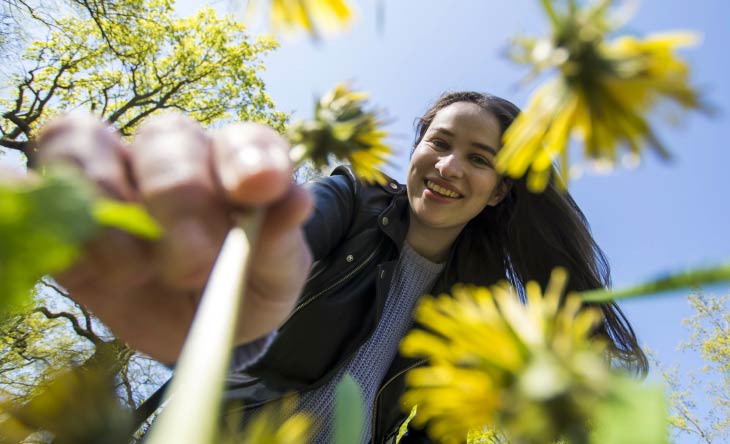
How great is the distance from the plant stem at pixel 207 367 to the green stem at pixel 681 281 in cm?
15

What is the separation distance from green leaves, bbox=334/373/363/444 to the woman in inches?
38.6

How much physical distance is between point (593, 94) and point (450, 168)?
129 cm

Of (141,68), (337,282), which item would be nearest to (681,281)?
(337,282)

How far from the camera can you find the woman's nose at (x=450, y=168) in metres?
1.64

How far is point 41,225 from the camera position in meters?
0.16

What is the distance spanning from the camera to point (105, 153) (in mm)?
457

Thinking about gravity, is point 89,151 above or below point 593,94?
above

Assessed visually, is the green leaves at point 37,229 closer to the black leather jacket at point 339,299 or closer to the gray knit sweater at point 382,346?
the black leather jacket at point 339,299

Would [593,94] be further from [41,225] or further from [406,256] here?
[406,256]

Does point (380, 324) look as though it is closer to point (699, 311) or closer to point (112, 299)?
point (112, 299)

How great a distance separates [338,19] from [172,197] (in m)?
0.23

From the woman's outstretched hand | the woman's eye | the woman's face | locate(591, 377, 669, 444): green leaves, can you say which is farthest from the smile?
locate(591, 377, 669, 444): green leaves

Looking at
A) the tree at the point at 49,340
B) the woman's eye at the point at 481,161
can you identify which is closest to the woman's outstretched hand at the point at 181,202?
the woman's eye at the point at 481,161

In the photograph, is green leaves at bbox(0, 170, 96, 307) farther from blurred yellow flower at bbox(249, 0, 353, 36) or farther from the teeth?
the teeth
